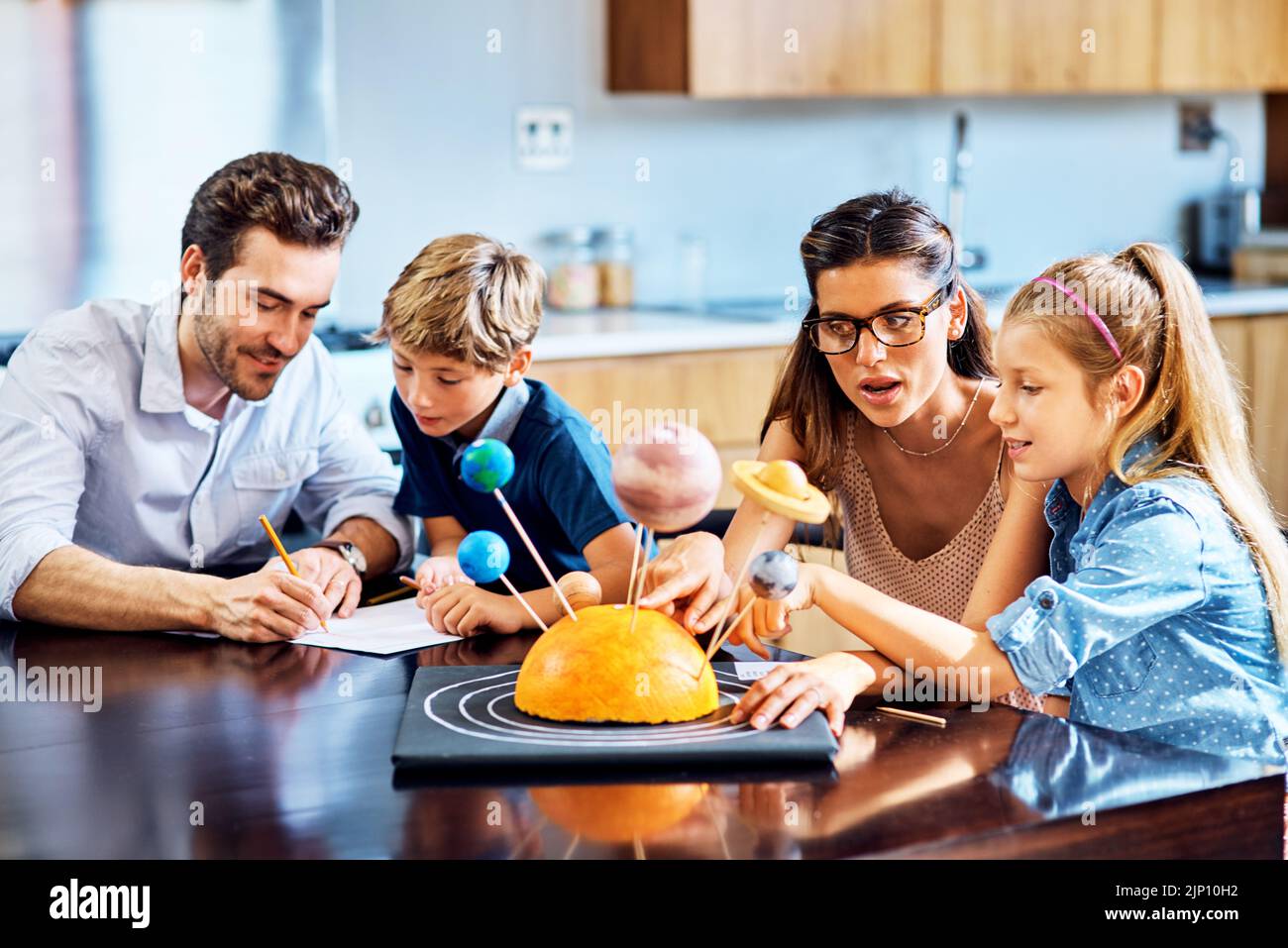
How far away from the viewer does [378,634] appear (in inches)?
68.7

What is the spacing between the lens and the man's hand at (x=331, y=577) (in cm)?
184

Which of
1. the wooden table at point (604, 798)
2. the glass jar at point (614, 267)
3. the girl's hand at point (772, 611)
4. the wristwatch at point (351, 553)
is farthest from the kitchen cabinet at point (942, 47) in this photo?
the wooden table at point (604, 798)

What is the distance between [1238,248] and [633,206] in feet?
5.95

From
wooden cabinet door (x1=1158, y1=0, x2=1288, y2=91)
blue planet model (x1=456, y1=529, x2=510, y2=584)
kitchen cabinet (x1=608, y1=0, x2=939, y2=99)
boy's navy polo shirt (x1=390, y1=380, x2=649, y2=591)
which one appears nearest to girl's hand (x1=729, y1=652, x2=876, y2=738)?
blue planet model (x1=456, y1=529, x2=510, y2=584)

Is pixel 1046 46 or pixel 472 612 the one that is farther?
pixel 1046 46

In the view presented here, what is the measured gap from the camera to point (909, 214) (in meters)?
1.87

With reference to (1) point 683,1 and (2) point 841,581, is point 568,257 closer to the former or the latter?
(1) point 683,1

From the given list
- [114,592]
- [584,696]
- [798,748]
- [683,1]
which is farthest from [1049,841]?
[683,1]

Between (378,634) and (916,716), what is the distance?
25.4 inches

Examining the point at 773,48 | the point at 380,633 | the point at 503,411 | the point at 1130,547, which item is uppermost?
the point at 773,48

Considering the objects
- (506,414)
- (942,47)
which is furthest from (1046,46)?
(506,414)

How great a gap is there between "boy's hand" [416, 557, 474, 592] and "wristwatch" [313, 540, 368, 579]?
0.32ft

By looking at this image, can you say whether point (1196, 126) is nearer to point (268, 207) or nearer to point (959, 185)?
point (959, 185)

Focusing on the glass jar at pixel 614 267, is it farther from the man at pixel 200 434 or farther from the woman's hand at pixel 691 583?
the woman's hand at pixel 691 583
